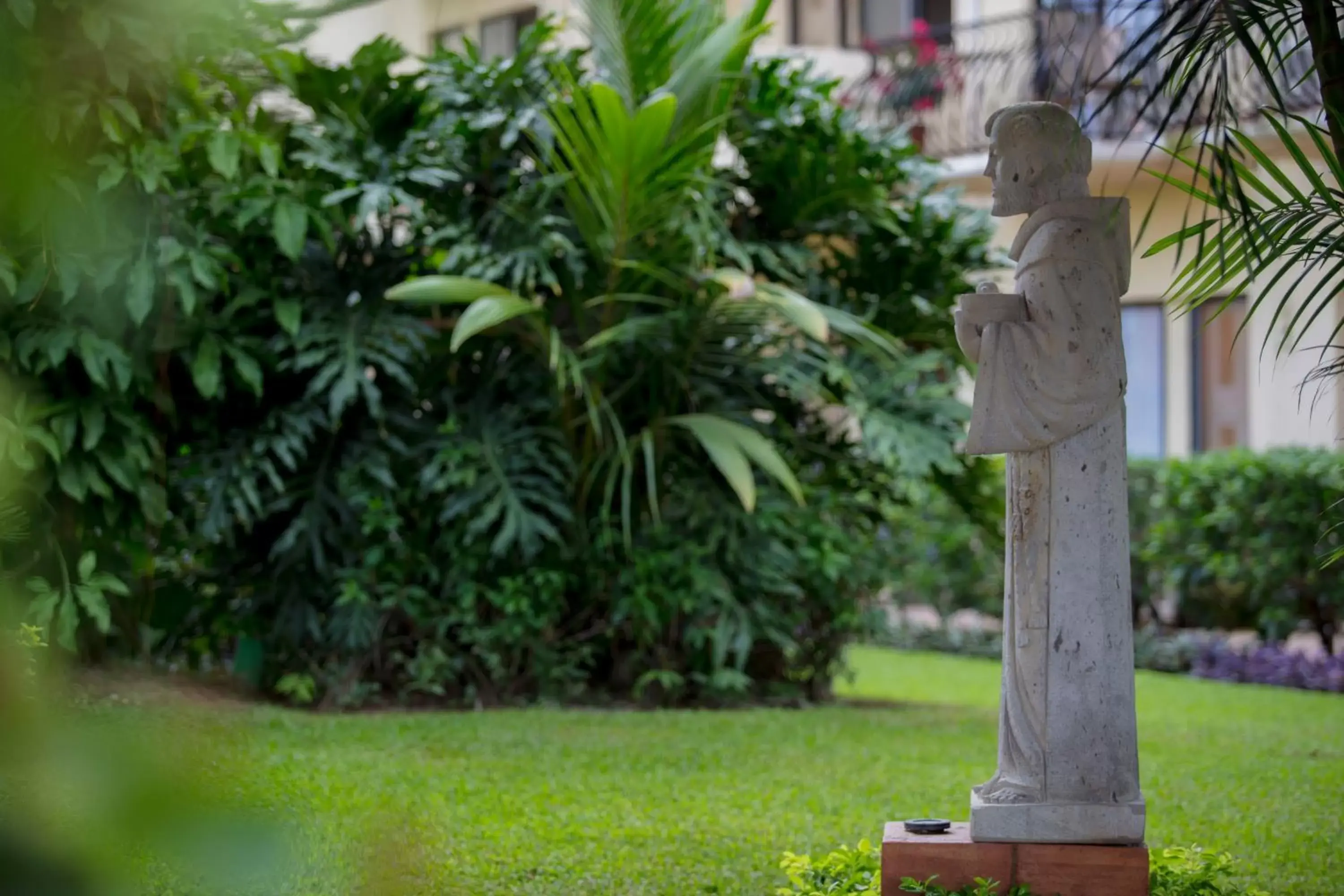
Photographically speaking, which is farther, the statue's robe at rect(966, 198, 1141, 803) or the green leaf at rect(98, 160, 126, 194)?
the green leaf at rect(98, 160, 126, 194)

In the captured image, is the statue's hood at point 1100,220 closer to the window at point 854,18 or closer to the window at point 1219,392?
the window at point 1219,392

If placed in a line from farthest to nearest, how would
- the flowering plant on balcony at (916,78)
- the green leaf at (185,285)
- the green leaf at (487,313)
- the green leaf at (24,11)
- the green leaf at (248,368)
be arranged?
the flowering plant on balcony at (916,78) < the green leaf at (248,368) < the green leaf at (487,313) < the green leaf at (185,285) < the green leaf at (24,11)

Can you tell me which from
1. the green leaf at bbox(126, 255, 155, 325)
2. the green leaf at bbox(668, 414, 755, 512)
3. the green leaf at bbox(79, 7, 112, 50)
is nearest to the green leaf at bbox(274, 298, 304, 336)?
the green leaf at bbox(126, 255, 155, 325)

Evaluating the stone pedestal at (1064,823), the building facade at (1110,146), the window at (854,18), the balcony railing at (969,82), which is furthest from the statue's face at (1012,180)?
the window at (854,18)

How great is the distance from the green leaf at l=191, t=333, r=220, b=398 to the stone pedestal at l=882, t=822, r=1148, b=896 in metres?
4.63

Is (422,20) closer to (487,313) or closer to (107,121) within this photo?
(487,313)

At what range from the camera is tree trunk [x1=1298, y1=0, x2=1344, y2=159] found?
367cm

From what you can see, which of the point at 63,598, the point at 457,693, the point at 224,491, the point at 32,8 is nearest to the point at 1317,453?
the point at 457,693

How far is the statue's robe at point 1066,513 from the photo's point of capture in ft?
12.5

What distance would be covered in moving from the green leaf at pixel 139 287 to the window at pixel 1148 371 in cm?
1143

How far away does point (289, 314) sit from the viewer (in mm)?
7754

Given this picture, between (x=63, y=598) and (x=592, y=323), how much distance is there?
3.24m

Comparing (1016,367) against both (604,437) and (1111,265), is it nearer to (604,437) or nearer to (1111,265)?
(1111,265)

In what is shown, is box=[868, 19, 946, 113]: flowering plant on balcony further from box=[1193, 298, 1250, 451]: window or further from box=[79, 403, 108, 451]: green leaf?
box=[79, 403, 108, 451]: green leaf
